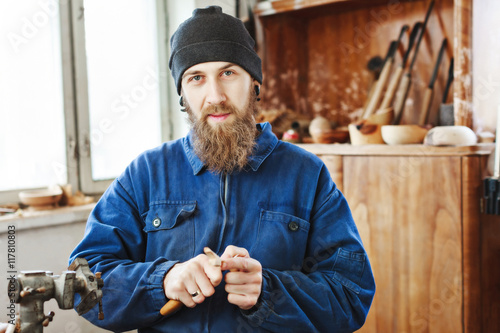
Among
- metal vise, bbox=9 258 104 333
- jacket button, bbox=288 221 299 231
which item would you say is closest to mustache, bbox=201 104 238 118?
jacket button, bbox=288 221 299 231

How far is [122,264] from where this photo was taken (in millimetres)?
1160

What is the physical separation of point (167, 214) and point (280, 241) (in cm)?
32

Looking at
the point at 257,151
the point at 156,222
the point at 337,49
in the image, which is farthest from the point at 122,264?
the point at 337,49

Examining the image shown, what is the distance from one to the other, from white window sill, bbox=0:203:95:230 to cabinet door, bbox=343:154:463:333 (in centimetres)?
135

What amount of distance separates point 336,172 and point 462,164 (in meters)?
0.62

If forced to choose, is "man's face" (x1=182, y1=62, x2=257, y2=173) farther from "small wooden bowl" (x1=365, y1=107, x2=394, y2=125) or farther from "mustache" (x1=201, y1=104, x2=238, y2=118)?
"small wooden bowl" (x1=365, y1=107, x2=394, y2=125)

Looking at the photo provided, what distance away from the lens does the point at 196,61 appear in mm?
1292

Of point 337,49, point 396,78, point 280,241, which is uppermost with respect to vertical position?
point 337,49

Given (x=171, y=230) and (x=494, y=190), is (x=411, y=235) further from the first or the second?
(x=171, y=230)

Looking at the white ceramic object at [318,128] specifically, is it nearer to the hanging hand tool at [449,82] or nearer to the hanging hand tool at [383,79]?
the hanging hand tool at [383,79]

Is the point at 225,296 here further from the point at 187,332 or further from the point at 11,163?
the point at 11,163

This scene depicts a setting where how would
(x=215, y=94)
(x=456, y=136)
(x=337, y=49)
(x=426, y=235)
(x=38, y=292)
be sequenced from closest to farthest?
1. (x=38, y=292)
2. (x=215, y=94)
3. (x=456, y=136)
4. (x=426, y=235)
5. (x=337, y=49)

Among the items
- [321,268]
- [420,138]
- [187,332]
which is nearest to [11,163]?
[187,332]

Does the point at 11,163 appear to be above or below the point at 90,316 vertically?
above
